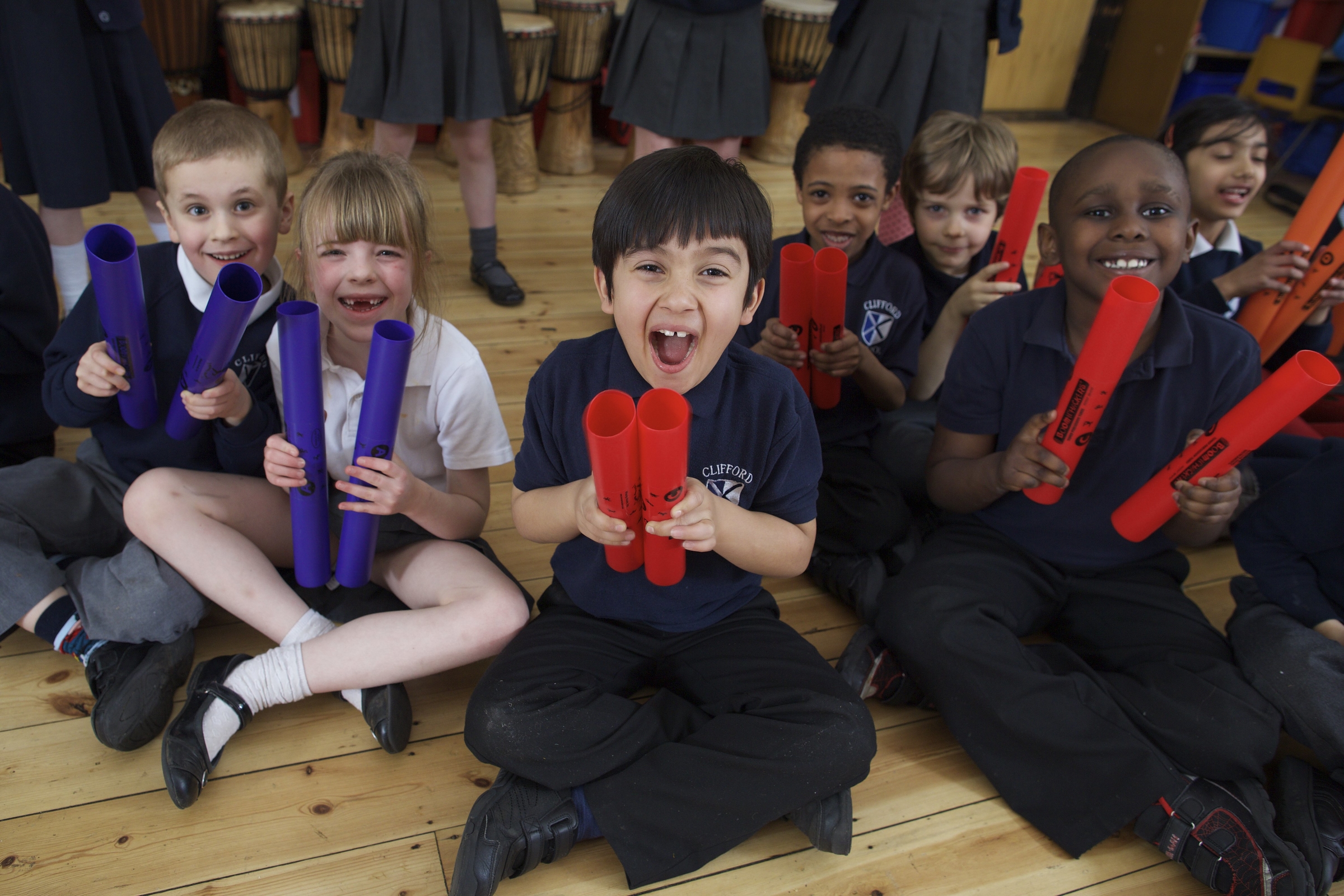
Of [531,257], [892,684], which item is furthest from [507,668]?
[531,257]

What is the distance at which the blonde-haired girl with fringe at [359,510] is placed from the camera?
1.16 metres

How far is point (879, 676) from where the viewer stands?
1320mm

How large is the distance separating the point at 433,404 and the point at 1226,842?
116 centimetres

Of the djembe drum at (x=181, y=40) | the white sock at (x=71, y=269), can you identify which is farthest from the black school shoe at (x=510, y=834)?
the djembe drum at (x=181, y=40)

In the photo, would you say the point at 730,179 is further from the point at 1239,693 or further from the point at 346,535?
the point at 1239,693

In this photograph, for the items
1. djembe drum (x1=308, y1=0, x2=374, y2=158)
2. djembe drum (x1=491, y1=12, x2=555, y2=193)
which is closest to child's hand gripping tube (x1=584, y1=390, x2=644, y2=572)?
djembe drum (x1=308, y1=0, x2=374, y2=158)

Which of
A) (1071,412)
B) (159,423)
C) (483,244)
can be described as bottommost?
(483,244)

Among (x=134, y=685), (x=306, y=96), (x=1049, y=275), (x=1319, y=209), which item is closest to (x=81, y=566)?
(x=134, y=685)

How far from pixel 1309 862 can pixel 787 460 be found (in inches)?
32.2

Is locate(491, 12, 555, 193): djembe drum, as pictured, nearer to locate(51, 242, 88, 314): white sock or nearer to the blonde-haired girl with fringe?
locate(51, 242, 88, 314): white sock

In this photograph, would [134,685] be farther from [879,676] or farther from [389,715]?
[879,676]

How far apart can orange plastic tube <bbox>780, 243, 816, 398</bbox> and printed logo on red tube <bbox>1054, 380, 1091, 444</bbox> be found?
0.34 m

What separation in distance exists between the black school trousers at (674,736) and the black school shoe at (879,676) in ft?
0.54

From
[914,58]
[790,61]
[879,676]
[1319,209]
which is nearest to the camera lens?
[879,676]
